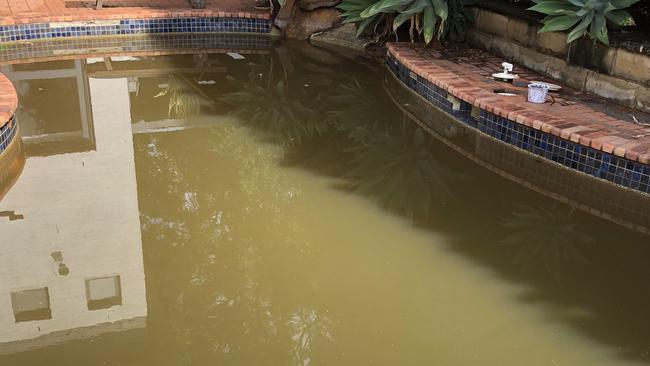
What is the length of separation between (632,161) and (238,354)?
284 centimetres

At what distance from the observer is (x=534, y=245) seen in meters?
3.73

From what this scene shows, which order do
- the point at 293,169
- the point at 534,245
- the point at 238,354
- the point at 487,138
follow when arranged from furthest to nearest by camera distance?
the point at 487,138 < the point at 293,169 < the point at 534,245 < the point at 238,354

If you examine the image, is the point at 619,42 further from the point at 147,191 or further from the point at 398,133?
the point at 147,191

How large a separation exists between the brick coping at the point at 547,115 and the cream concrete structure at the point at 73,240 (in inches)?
104

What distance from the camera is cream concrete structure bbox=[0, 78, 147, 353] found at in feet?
10.1

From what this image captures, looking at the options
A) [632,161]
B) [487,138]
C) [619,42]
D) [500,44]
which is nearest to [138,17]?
[500,44]

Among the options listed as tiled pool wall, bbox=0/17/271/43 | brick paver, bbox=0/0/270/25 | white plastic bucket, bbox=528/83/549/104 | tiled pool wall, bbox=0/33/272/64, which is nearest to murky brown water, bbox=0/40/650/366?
white plastic bucket, bbox=528/83/549/104

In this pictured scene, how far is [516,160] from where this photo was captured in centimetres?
487

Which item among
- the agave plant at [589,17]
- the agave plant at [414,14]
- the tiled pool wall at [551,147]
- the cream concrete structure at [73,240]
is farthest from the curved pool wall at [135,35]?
the agave plant at [589,17]

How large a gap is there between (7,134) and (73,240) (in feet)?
5.29

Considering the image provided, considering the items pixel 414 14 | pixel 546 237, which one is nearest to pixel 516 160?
pixel 546 237

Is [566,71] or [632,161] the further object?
[566,71]

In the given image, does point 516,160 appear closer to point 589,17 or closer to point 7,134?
point 589,17

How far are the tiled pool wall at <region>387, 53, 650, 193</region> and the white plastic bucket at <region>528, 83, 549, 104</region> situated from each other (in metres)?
0.34
